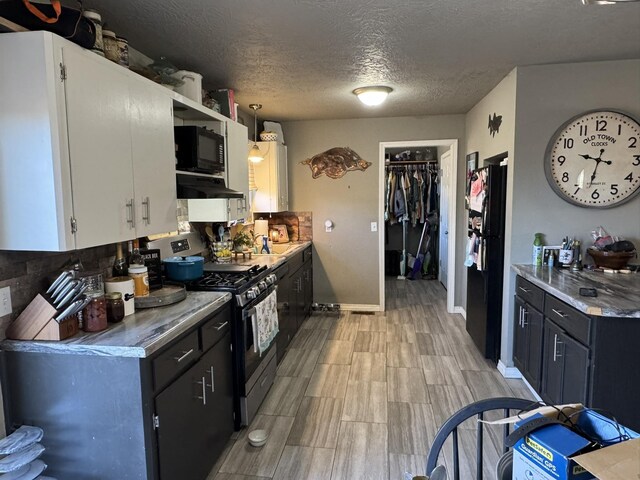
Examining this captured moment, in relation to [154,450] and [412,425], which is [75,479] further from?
[412,425]

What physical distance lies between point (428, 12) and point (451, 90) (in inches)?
67.0

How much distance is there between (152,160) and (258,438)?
173 centimetres

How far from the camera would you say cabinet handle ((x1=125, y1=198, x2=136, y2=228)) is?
1926 mm

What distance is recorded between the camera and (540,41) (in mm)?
2484

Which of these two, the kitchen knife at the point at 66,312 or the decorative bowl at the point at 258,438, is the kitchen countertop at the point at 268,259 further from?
the kitchen knife at the point at 66,312

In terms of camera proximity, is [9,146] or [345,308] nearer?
[9,146]

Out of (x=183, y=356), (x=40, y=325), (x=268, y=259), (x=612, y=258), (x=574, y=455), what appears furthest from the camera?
(x=268, y=259)

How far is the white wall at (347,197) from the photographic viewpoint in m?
4.84

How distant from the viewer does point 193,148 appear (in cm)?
255

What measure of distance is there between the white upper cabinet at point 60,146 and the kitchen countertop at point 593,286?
2.36 metres

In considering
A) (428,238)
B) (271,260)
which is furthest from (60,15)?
(428,238)

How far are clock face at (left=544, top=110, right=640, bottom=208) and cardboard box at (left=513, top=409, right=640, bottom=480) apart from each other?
2.53 metres

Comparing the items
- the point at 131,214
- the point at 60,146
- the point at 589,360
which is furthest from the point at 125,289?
the point at 589,360

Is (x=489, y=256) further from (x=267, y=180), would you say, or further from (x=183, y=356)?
(x=183, y=356)
